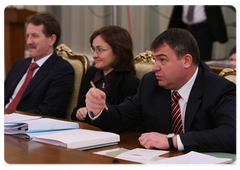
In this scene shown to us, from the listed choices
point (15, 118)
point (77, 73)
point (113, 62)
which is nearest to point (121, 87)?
point (113, 62)

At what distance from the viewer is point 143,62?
8.16 ft

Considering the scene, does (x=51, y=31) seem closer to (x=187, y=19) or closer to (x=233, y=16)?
(x=187, y=19)

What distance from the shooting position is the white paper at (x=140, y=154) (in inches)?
50.3

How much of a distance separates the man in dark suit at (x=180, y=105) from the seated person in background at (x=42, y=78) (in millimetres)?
860

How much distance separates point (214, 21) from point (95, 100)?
2.62m

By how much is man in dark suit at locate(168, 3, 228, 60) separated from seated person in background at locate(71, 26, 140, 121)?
58.8 inches

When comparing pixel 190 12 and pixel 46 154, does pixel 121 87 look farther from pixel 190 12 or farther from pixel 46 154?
A: pixel 190 12

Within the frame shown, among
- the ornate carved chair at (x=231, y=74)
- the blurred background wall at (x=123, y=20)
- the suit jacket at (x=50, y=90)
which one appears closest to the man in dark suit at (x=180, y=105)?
the ornate carved chair at (x=231, y=74)

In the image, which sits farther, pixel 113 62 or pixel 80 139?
pixel 113 62

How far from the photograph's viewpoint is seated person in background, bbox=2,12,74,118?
2.64 metres

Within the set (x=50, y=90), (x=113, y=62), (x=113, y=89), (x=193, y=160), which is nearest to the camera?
(x=193, y=160)

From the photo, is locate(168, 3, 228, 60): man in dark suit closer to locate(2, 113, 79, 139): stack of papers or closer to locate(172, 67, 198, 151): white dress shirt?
locate(172, 67, 198, 151): white dress shirt

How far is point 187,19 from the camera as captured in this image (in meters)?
3.97

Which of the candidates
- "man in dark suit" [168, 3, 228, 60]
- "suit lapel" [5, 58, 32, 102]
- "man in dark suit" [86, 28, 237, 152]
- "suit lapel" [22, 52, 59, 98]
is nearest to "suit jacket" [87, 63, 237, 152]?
"man in dark suit" [86, 28, 237, 152]
